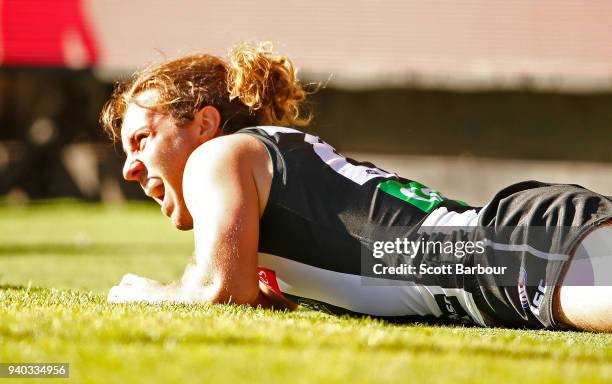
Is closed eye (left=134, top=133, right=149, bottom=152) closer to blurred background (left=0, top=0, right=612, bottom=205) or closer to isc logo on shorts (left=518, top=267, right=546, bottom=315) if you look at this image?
isc logo on shorts (left=518, top=267, right=546, bottom=315)

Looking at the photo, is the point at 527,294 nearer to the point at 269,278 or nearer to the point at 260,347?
the point at 269,278

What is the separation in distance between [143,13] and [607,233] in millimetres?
11083

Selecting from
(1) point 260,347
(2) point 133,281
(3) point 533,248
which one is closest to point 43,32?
(2) point 133,281

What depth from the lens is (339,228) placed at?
3.04m

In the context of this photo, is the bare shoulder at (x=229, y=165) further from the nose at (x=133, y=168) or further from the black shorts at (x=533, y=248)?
the black shorts at (x=533, y=248)

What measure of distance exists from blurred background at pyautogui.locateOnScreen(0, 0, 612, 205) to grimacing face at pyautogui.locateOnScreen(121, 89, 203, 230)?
28.1 feet

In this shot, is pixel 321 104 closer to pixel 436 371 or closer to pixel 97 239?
pixel 97 239

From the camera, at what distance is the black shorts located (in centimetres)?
285

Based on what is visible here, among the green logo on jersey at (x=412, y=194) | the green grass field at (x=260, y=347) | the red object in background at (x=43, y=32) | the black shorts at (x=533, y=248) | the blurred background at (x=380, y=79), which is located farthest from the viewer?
the red object in background at (x=43, y=32)

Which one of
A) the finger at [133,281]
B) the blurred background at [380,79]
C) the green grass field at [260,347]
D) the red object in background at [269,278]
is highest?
the green grass field at [260,347]

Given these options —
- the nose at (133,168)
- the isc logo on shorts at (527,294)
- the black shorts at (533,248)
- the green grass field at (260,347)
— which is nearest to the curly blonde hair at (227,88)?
the nose at (133,168)

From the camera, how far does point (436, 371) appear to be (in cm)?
198

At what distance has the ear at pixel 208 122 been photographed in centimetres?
334

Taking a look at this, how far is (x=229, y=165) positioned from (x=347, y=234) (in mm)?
449
